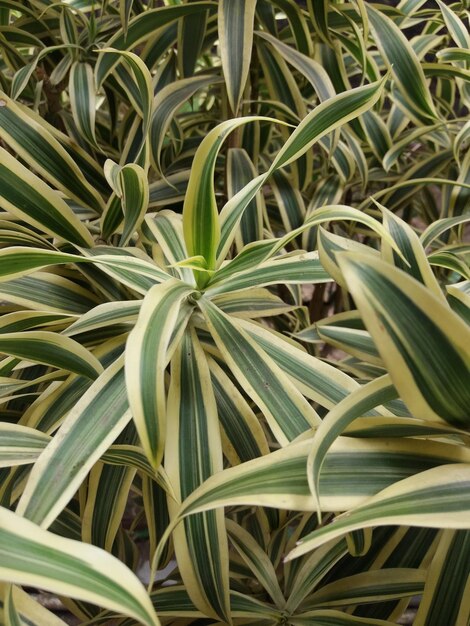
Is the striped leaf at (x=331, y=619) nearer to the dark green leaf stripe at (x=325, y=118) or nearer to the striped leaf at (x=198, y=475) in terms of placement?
the striped leaf at (x=198, y=475)

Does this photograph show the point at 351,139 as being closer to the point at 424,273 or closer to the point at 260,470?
the point at 424,273

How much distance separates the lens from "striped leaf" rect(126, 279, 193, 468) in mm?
480

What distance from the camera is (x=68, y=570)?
398 millimetres

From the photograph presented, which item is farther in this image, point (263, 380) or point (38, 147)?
point (38, 147)

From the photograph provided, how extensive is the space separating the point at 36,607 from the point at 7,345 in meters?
0.24

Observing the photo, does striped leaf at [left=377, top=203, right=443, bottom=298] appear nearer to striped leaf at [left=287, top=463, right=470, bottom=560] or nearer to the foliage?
the foliage

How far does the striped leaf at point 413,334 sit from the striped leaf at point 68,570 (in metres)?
0.21

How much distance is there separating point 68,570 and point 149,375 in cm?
15

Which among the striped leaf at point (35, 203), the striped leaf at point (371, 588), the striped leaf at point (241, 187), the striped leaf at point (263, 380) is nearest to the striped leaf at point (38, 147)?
the striped leaf at point (35, 203)

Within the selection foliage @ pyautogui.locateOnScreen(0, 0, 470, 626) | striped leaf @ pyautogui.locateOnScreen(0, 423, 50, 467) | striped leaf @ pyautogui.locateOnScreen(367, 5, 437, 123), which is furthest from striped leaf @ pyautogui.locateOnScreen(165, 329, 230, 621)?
striped leaf @ pyautogui.locateOnScreen(367, 5, 437, 123)

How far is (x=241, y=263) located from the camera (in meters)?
0.69

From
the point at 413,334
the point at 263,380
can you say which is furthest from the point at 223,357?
the point at 413,334

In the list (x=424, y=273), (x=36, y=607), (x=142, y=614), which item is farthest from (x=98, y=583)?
(x=424, y=273)

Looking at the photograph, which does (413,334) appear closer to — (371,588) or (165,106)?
(371,588)
